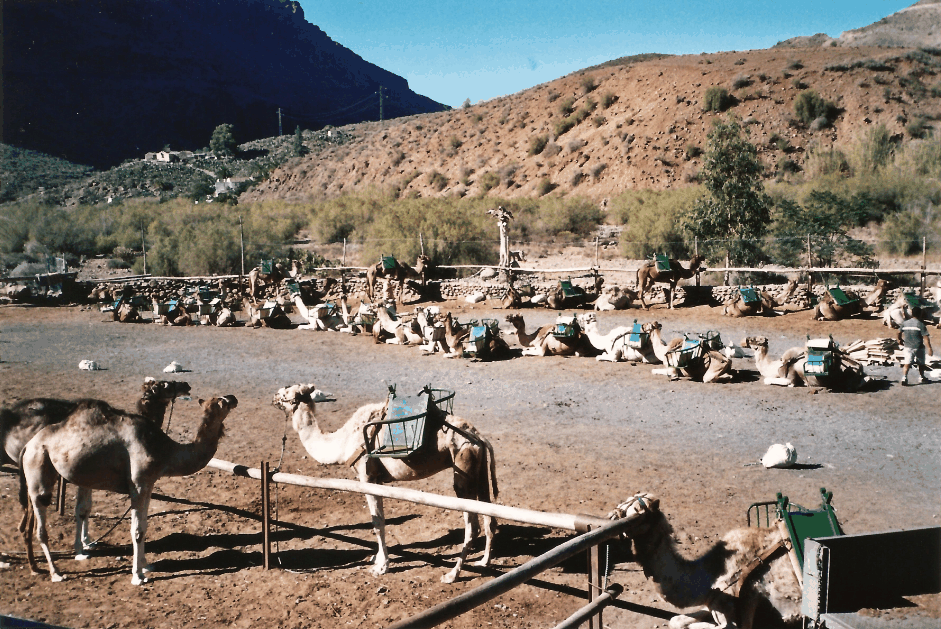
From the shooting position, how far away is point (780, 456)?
909cm

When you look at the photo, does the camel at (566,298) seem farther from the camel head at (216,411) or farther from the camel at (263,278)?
the camel head at (216,411)

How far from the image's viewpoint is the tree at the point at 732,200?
87.0 feet

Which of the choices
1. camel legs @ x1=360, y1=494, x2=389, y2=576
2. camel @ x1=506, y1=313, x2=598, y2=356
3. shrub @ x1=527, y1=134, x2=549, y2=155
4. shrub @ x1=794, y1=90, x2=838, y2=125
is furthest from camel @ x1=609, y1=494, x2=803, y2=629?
shrub @ x1=527, y1=134, x2=549, y2=155

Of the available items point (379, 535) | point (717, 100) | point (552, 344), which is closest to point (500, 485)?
point (379, 535)

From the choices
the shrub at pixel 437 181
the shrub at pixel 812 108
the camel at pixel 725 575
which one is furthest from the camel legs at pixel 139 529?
the shrub at pixel 437 181

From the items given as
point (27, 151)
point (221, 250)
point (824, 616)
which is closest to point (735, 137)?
point (221, 250)

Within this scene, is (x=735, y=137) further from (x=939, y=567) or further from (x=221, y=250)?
(x=939, y=567)

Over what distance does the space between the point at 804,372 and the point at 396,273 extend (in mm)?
16426

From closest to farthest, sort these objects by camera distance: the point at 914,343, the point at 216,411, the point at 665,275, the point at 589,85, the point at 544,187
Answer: the point at 216,411 → the point at 914,343 → the point at 665,275 → the point at 544,187 → the point at 589,85

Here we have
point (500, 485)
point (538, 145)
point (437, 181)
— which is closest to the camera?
point (500, 485)

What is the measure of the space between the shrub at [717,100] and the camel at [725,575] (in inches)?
2124

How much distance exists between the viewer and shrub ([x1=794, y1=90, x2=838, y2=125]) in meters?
48.9

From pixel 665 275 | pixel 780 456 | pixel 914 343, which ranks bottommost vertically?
pixel 780 456

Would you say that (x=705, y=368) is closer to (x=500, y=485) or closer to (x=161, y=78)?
(x=500, y=485)
